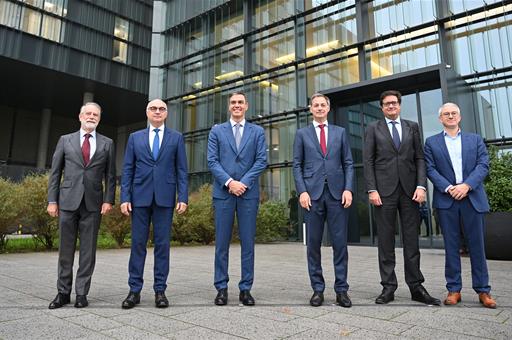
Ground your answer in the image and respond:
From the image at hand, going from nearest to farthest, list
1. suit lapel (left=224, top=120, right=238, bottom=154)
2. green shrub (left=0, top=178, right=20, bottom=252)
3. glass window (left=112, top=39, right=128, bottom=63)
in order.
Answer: suit lapel (left=224, top=120, right=238, bottom=154) → green shrub (left=0, top=178, right=20, bottom=252) → glass window (left=112, top=39, right=128, bottom=63)

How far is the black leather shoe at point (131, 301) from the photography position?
3666 millimetres

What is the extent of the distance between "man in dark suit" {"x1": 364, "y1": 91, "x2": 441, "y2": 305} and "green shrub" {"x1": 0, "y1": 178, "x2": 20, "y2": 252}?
30.7 ft

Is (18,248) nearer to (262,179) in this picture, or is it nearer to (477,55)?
(262,179)

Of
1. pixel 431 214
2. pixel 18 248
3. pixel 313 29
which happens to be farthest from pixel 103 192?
pixel 313 29

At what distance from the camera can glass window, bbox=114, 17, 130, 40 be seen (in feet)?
89.9

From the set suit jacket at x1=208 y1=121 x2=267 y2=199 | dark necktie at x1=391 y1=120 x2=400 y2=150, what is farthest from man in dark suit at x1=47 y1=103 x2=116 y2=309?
dark necktie at x1=391 y1=120 x2=400 y2=150

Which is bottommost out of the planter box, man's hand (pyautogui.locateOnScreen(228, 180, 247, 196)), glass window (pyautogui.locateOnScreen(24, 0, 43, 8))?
the planter box

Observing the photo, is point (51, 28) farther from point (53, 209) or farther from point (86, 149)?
point (53, 209)

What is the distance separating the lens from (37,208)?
401 inches

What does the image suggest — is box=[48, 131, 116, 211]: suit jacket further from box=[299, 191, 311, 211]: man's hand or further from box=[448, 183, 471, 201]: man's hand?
box=[448, 183, 471, 201]: man's hand

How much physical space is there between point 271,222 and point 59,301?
11518mm

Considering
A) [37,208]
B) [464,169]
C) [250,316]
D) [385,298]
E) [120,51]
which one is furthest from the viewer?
[120,51]

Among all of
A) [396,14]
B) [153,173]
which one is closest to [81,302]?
[153,173]

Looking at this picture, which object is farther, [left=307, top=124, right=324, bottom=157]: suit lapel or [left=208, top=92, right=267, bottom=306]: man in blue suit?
[left=307, top=124, right=324, bottom=157]: suit lapel
